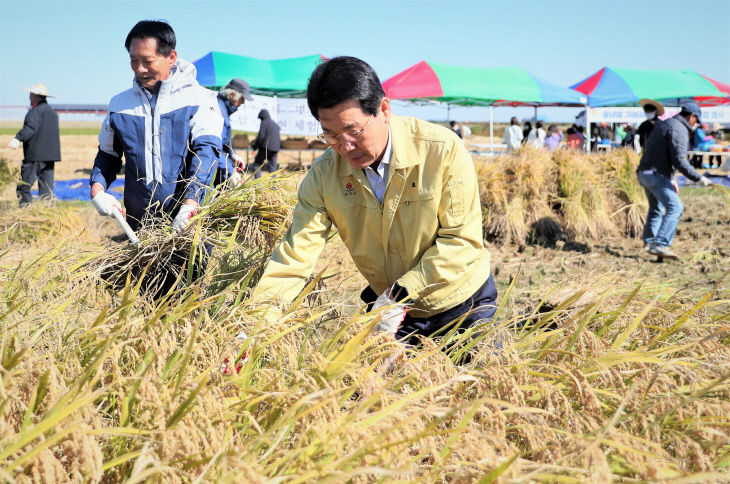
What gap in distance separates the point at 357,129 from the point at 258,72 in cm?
1311

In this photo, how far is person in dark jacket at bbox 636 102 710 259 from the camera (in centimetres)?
596

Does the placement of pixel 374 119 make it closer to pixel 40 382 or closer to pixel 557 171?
pixel 40 382

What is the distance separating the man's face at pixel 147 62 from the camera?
8.84ft

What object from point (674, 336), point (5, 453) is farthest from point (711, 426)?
point (5, 453)

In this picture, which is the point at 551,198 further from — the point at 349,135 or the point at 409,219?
the point at 349,135

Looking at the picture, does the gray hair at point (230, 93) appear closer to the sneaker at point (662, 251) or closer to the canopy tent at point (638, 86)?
the sneaker at point (662, 251)

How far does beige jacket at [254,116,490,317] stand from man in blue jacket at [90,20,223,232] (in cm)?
83

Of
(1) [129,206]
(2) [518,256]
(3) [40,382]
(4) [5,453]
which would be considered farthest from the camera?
(2) [518,256]

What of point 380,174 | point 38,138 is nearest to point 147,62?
point 380,174

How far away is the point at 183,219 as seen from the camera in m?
2.55

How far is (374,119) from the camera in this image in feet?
6.10

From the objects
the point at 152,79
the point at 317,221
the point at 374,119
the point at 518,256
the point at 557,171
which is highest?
the point at 152,79

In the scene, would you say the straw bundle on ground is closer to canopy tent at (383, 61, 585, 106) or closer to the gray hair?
the gray hair

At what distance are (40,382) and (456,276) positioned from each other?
1258 mm
